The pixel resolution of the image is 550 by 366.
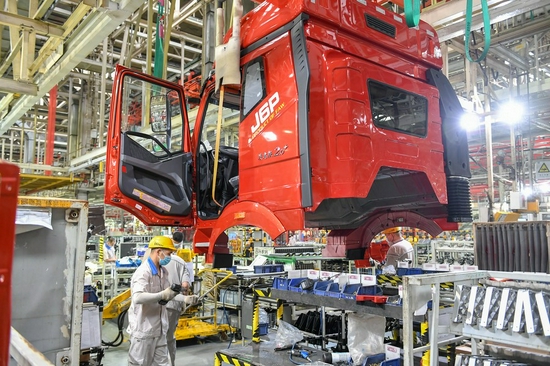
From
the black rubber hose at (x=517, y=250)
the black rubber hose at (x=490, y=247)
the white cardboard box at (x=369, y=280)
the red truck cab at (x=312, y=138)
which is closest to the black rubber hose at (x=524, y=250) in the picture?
the black rubber hose at (x=517, y=250)

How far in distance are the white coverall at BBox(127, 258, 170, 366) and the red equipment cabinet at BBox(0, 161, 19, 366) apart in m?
4.38

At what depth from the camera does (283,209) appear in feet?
11.3

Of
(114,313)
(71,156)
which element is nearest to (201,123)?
(114,313)

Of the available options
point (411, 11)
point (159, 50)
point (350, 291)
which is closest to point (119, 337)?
point (159, 50)

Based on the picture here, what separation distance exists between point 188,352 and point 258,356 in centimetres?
350

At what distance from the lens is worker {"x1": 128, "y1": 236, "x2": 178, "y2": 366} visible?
523cm

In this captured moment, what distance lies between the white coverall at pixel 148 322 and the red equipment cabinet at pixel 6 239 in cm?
438

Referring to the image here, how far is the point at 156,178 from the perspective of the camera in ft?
15.2

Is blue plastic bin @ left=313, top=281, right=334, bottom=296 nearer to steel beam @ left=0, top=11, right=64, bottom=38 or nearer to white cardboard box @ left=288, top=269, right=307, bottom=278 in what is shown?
white cardboard box @ left=288, top=269, right=307, bottom=278

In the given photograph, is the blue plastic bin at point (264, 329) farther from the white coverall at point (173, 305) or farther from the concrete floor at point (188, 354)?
the white coverall at point (173, 305)

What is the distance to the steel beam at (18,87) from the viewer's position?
6114 millimetres

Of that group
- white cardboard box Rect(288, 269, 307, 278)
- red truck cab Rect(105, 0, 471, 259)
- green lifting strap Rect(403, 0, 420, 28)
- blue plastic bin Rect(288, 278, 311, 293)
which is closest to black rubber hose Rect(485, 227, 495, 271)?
red truck cab Rect(105, 0, 471, 259)

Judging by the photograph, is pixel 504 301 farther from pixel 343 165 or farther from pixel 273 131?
pixel 273 131

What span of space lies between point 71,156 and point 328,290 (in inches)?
415
